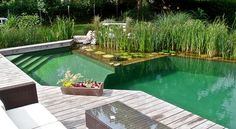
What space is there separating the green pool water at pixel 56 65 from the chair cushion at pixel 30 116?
325 cm

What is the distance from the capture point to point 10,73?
6559 mm

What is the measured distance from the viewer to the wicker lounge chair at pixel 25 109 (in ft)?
10.5

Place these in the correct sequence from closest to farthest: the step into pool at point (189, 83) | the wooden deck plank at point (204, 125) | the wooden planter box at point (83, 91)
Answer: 1. the wooden deck plank at point (204, 125)
2. the wooden planter box at point (83, 91)
3. the step into pool at point (189, 83)

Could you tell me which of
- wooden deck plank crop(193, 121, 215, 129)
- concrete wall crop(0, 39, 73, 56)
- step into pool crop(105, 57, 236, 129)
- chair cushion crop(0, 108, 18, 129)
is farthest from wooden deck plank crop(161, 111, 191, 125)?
concrete wall crop(0, 39, 73, 56)

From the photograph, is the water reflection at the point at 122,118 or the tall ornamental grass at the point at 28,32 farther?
the tall ornamental grass at the point at 28,32

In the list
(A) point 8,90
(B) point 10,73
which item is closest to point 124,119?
(A) point 8,90

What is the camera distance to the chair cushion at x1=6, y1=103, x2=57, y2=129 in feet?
10.5

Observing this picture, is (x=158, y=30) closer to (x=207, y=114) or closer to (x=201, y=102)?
(x=201, y=102)

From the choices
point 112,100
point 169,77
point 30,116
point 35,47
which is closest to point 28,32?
point 35,47

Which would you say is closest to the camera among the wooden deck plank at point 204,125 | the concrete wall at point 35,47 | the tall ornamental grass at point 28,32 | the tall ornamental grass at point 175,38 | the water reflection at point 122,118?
the water reflection at point 122,118

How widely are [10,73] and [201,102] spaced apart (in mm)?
4018

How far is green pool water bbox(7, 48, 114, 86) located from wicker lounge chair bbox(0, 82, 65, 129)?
10.4 feet

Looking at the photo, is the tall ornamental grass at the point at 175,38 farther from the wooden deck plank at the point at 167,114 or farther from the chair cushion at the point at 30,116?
the chair cushion at the point at 30,116

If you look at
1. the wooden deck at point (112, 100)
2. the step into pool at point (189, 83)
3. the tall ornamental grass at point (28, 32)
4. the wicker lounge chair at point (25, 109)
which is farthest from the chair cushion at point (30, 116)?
the tall ornamental grass at point (28, 32)
